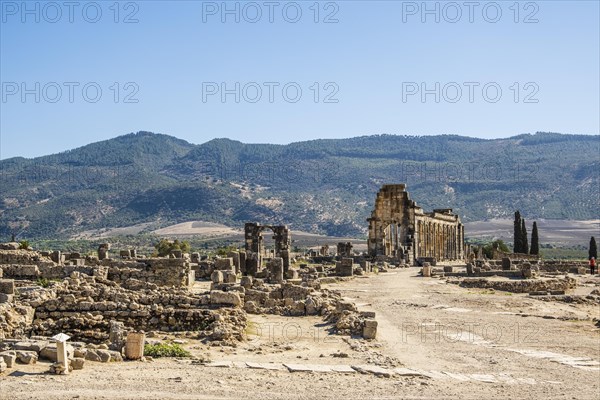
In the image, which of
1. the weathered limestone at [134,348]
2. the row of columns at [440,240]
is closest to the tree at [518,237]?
the row of columns at [440,240]

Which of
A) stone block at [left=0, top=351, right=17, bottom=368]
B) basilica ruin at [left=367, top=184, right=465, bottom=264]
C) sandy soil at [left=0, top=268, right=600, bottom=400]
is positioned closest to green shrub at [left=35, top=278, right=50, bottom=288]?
sandy soil at [left=0, top=268, right=600, bottom=400]

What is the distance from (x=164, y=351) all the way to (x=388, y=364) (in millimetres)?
4085

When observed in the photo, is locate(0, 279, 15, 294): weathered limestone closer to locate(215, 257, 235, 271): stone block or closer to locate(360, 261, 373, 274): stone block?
locate(215, 257, 235, 271): stone block

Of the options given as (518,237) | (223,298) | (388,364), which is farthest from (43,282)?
(518,237)

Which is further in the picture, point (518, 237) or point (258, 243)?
point (518, 237)

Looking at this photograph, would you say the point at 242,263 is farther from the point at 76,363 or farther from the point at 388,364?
the point at 76,363

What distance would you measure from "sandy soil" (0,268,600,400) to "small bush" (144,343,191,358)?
327 millimetres

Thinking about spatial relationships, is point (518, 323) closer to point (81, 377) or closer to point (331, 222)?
point (81, 377)

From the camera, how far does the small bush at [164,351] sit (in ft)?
51.0

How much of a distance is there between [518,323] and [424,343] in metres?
5.79

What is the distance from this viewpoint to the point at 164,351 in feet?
51.4

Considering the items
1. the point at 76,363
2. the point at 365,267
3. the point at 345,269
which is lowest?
the point at 365,267

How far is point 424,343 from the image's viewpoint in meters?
19.7

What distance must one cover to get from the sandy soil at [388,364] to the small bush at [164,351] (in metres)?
0.33
